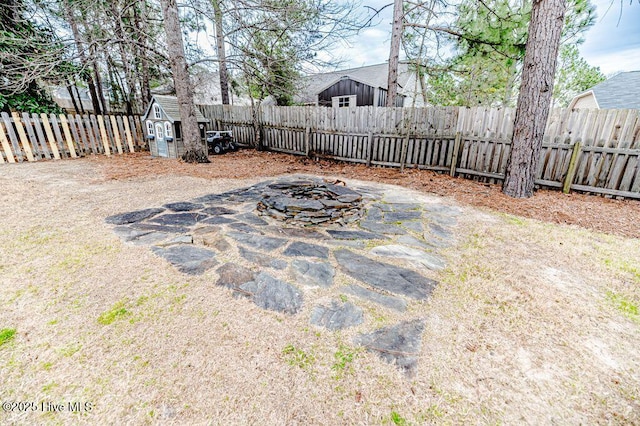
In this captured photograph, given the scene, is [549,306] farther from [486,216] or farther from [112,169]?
[112,169]

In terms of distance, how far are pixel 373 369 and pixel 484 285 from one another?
1398 mm

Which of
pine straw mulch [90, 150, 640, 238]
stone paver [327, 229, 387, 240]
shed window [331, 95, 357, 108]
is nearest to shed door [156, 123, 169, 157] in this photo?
pine straw mulch [90, 150, 640, 238]

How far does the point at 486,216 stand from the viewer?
4.05 meters

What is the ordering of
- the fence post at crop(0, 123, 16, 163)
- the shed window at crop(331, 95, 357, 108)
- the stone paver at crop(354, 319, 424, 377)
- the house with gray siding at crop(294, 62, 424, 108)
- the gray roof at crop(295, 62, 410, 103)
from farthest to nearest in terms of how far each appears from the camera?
the shed window at crop(331, 95, 357, 108) → the gray roof at crop(295, 62, 410, 103) → the house with gray siding at crop(294, 62, 424, 108) → the fence post at crop(0, 123, 16, 163) → the stone paver at crop(354, 319, 424, 377)

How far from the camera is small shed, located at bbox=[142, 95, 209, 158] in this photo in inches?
297

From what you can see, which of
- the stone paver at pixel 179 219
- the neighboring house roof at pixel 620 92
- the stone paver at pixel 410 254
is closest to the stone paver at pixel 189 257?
the stone paver at pixel 179 219

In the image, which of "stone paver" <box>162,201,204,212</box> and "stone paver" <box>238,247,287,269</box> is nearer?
"stone paver" <box>238,247,287,269</box>

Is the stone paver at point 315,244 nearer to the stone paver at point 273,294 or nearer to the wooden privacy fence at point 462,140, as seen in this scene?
the stone paver at point 273,294

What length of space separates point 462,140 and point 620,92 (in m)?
13.5

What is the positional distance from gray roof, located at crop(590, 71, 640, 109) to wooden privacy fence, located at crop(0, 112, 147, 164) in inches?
758

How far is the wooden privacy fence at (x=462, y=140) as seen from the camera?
4801mm

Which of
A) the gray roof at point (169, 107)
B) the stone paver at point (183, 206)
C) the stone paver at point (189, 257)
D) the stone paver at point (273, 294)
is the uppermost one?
the gray roof at point (169, 107)

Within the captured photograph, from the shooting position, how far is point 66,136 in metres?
7.36

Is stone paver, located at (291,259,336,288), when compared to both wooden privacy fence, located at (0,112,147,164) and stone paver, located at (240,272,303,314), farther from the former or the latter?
wooden privacy fence, located at (0,112,147,164)
